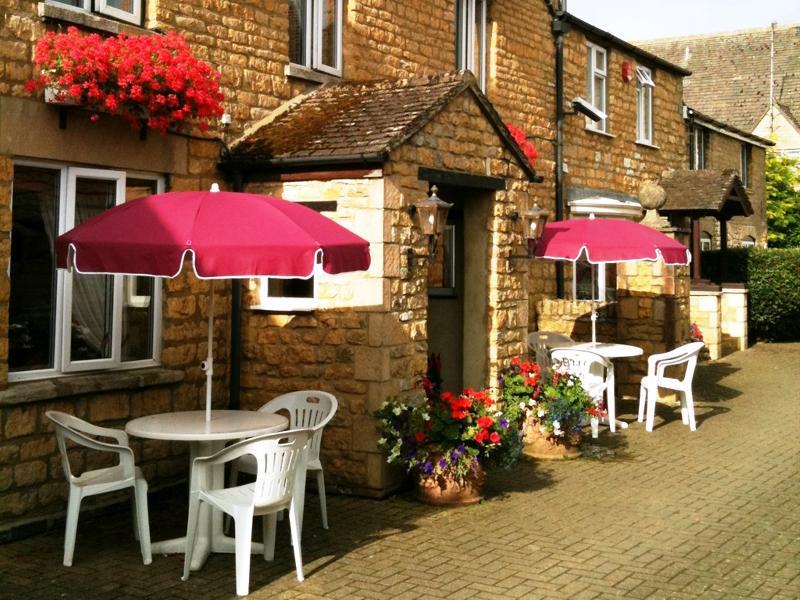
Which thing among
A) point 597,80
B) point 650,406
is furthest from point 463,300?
point 597,80

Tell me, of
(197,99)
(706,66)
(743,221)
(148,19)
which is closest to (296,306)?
(197,99)

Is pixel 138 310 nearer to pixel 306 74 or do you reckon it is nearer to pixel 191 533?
pixel 191 533

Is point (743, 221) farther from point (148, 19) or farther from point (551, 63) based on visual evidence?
point (148, 19)

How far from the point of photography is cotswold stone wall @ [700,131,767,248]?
2484 centimetres

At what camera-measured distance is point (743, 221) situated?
27125 millimetres

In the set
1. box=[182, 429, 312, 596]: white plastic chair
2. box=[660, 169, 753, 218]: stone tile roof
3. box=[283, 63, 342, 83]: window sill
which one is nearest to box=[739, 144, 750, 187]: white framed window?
box=[660, 169, 753, 218]: stone tile roof

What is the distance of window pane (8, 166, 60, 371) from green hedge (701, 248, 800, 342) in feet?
52.5

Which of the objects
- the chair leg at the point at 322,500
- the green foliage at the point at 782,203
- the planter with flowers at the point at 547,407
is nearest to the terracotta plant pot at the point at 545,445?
the planter with flowers at the point at 547,407

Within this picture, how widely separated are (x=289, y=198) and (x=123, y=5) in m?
2.05

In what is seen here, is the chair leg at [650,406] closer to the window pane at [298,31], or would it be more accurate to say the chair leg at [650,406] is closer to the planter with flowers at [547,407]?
the planter with flowers at [547,407]

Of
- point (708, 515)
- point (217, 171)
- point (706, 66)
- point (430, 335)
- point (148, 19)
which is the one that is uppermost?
point (706, 66)

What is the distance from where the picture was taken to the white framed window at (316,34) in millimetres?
9844

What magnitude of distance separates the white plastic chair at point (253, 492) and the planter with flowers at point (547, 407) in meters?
3.59

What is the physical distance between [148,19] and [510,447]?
15.1ft
